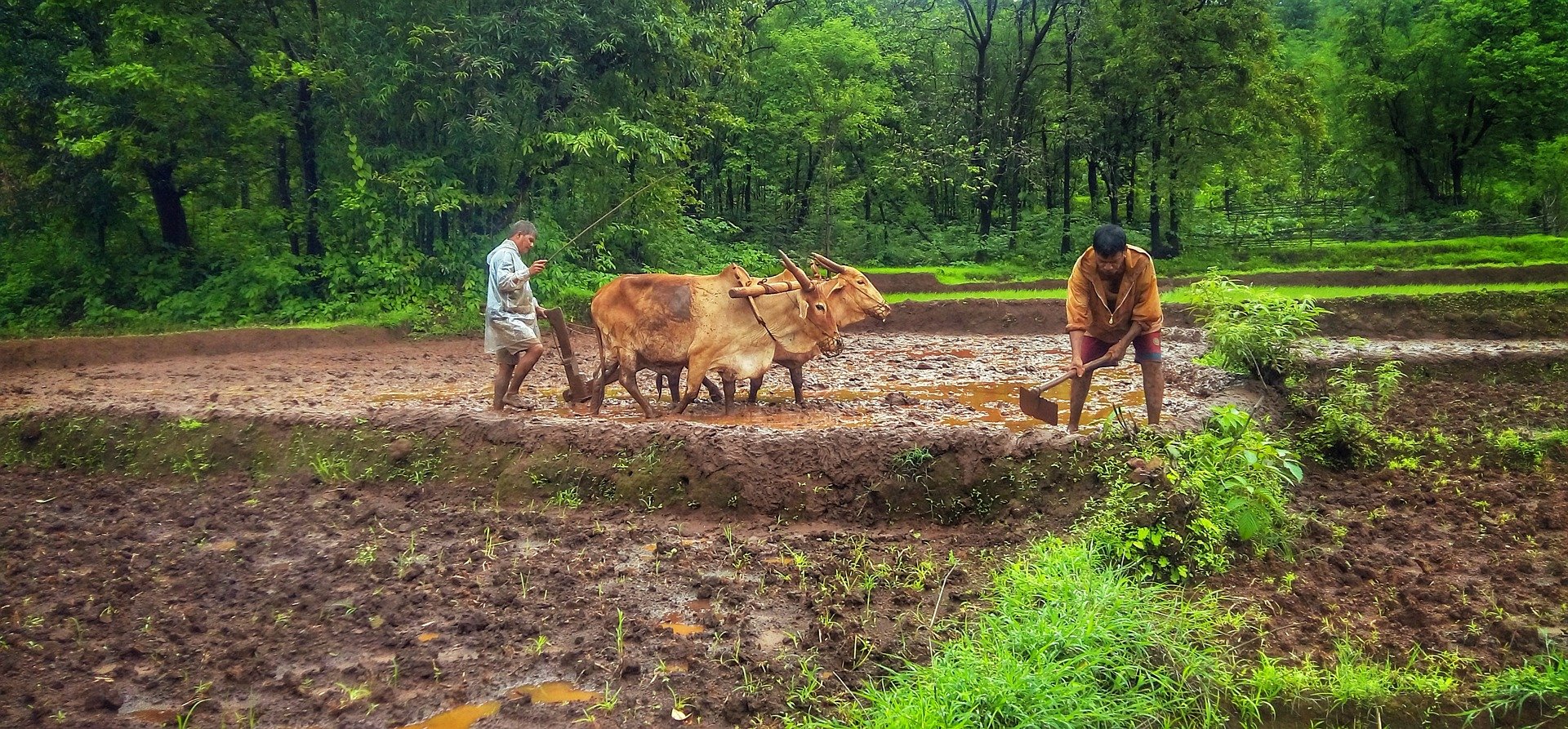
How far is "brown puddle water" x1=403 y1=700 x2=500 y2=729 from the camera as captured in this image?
4.01 m

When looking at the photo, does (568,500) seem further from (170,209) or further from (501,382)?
(170,209)

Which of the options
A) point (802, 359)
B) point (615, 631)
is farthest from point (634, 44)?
point (615, 631)

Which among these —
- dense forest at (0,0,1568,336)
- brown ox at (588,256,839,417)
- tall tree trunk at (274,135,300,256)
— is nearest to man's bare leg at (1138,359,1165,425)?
brown ox at (588,256,839,417)

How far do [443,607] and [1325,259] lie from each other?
29722mm

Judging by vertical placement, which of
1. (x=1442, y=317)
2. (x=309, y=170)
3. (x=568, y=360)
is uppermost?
(x=309, y=170)

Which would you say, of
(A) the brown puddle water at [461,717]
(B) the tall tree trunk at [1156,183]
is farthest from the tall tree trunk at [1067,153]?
(A) the brown puddle water at [461,717]

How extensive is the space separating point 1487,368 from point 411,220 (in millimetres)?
17791

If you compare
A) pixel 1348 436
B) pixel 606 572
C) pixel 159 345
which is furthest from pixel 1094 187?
pixel 606 572

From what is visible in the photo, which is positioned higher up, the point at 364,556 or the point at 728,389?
the point at 728,389

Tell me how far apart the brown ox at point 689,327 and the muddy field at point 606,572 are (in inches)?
20.6

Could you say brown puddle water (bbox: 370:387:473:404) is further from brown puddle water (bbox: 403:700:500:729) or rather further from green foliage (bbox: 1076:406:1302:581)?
green foliage (bbox: 1076:406:1302:581)

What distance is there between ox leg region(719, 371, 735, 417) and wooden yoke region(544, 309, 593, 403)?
1.46 meters

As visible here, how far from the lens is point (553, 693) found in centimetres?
428

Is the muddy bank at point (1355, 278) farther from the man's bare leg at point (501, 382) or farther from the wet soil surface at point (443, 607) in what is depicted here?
the wet soil surface at point (443, 607)
